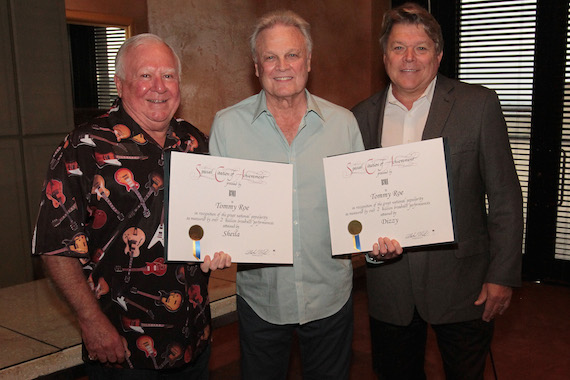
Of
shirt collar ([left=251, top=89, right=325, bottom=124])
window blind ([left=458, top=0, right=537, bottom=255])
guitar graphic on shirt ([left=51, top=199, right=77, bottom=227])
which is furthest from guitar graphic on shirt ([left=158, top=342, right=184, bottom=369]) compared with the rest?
window blind ([left=458, top=0, right=537, bottom=255])

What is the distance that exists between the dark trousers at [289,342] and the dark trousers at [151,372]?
159 mm

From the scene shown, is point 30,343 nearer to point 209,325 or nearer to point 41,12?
point 209,325

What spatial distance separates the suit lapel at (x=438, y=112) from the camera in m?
2.09

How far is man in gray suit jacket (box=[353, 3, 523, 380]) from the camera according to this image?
2.07 m

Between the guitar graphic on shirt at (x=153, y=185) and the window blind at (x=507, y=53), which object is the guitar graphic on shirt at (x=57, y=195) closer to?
the guitar graphic on shirt at (x=153, y=185)

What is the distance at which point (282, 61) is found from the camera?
6.44 ft

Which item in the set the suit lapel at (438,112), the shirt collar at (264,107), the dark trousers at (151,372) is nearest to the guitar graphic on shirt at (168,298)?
the dark trousers at (151,372)

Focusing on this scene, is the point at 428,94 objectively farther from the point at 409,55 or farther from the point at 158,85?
the point at 158,85

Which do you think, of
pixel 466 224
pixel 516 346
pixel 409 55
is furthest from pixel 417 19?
pixel 516 346

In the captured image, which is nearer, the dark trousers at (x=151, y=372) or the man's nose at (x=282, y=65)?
the dark trousers at (x=151, y=372)

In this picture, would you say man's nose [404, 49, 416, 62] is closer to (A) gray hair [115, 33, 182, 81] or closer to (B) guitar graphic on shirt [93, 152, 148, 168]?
(A) gray hair [115, 33, 182, 81]

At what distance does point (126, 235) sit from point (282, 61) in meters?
0.80

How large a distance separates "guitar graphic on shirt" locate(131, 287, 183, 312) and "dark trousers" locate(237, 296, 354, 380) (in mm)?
286

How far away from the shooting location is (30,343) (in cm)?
219
